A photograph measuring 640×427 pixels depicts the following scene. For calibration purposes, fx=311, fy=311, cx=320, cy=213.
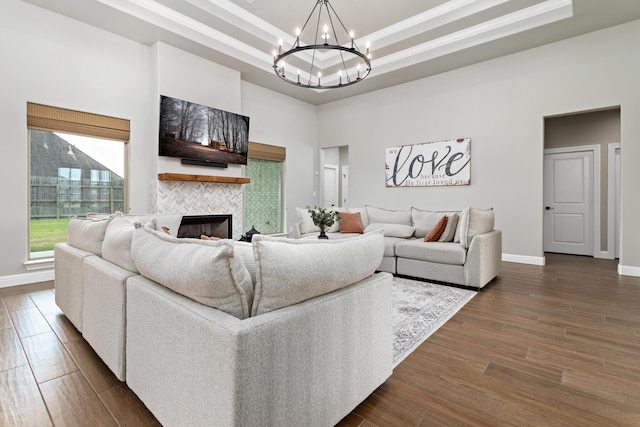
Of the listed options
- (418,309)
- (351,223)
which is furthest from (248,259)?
(351,223)

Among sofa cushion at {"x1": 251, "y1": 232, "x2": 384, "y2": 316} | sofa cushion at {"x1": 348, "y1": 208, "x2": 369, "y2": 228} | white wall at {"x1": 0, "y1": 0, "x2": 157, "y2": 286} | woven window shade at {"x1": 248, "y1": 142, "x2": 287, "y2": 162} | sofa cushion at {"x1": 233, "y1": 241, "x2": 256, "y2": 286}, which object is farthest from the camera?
woven window shade at {"x1": 248, "y1": 142, "x2": 287, "y2": 162}

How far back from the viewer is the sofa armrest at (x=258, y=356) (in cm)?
96

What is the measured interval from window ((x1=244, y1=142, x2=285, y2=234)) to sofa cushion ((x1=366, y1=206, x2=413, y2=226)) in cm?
238

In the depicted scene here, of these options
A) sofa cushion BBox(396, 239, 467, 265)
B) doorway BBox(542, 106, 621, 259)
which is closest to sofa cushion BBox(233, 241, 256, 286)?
sofa cushion BBox(396, 239, 467, 265)

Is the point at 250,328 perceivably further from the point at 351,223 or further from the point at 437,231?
the point at 351,223

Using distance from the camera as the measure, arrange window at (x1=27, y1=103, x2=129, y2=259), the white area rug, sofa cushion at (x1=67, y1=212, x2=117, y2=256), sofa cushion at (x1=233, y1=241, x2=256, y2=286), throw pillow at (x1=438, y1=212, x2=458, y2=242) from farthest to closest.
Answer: throw pillow at (x1=438, y1=212, x2=458, y2=242)
window at (x1=27, y1=103, x2=129, y2=259)
the white area rug
sofa cushion at (x1=67, y1=212, x2=117, y2=256)
sofa cushion at (x1=233, y1=241, x2=256, y2=286)

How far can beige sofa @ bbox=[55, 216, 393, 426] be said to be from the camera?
983mm

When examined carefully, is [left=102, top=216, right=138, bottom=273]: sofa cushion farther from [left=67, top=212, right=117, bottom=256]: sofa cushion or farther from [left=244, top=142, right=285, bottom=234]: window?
[left=244, top=142, right=285, bottom=234]: window

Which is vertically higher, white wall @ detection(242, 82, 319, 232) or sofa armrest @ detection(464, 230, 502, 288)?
white wall @ detection(242, 82, 319, 232)

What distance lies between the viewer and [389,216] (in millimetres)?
5008

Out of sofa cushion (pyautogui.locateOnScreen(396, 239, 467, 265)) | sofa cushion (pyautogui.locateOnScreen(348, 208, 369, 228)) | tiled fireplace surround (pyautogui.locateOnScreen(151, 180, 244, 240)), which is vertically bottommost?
sofa cushion (pyautogui.locateOnScreen(396, 239, 467, 265))

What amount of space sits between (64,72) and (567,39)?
270 inches

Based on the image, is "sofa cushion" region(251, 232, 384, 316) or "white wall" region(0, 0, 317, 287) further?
"white wall" region(0, 0, 317, 287)

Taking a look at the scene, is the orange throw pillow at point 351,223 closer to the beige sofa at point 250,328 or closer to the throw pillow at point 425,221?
the throw pillow at point 425,221
